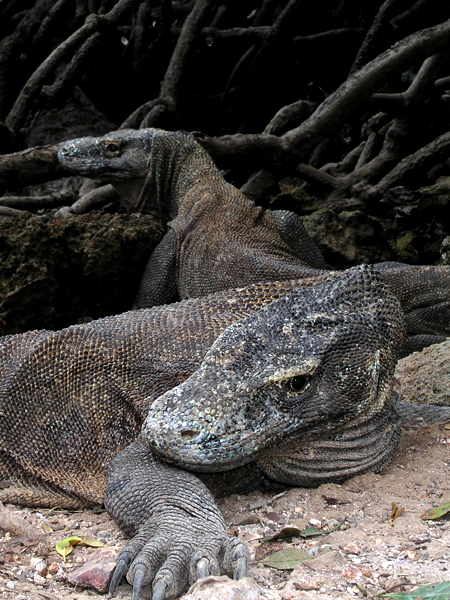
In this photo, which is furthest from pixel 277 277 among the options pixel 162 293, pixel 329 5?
pixel 329 5

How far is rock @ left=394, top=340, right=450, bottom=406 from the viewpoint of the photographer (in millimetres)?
3887

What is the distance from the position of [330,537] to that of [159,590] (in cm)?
64

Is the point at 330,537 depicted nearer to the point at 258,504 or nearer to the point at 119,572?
the point at 258,504

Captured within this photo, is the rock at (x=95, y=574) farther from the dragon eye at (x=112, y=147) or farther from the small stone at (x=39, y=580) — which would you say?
the dragon eye at (x=112, y=147)

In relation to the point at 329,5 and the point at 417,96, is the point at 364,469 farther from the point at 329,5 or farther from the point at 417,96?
the point at 329,5

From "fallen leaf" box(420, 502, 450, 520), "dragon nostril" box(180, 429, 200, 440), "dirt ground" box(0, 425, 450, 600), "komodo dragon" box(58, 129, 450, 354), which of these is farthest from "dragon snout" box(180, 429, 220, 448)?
"komodo dragon" box(58, 129, 450, 354)

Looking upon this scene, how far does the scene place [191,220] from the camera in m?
6.44

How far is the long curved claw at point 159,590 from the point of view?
6.26ft

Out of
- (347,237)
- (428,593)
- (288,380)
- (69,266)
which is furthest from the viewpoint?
(347,237)

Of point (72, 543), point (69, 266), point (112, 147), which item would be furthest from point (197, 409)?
point (112, 147)

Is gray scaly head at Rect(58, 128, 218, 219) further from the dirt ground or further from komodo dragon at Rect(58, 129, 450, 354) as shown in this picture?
the dirt ground

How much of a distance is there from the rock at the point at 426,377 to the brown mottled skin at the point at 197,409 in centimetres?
47

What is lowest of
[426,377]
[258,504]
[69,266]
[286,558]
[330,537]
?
[426,377]

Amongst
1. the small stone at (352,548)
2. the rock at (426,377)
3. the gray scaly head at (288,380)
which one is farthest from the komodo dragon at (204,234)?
the small stone at (352,548)
